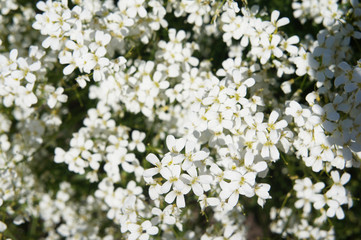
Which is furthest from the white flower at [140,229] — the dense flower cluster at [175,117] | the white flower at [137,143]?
the white flower at [137,143]

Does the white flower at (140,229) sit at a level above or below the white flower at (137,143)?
below

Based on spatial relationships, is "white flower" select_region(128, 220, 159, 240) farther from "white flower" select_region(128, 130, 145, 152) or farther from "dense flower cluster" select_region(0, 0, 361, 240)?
"white flower" select_region(128, 130, 145, 152)

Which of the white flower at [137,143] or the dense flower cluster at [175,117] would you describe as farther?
the white flower at [137,143]

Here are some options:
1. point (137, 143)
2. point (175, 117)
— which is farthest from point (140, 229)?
point (175, 117)

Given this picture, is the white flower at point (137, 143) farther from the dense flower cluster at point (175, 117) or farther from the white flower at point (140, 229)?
the white flower at point (140, 229)

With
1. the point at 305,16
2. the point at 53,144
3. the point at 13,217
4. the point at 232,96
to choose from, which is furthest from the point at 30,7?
the point at 305,16

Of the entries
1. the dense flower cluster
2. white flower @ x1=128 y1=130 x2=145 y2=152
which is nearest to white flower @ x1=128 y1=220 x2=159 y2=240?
the dense flower cluster

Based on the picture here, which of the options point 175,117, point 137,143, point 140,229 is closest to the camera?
point 140,229

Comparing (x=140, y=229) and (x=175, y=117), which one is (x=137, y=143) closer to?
(x=175, y=117)
